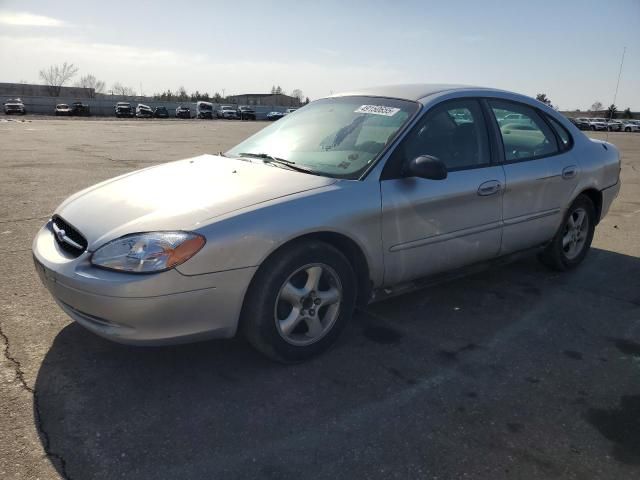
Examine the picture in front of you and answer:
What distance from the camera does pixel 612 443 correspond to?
246cm

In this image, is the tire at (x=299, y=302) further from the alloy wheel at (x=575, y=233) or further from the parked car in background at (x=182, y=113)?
the parked car in background at (x=182, y=113)

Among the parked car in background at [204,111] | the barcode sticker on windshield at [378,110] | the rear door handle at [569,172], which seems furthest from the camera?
the parked car in background at [204,111]

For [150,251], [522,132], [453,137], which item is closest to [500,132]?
[522,132]

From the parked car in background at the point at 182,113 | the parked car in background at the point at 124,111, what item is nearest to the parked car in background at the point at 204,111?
the parked car in background at the point at 182,113

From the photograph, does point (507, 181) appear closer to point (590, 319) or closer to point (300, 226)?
point (590, 319)

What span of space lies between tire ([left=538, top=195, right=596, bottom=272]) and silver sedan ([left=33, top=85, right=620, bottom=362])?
0.12 m

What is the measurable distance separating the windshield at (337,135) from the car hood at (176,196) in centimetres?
22

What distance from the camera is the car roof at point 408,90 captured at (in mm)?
3783

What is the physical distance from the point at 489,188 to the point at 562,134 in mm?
1347

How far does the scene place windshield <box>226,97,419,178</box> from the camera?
3.38 m

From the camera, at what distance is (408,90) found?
154 inches

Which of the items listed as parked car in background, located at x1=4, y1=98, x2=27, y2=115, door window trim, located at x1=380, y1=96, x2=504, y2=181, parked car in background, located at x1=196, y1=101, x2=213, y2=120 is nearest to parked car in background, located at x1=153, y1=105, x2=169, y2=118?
parked car in background, located at x1=196, y1=101, x2=213, y2=120

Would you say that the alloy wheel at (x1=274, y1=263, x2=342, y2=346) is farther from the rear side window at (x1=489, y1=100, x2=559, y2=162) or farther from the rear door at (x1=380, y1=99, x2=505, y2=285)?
the rear side window at (x1=489, y1=100, x2=559, y2=162)

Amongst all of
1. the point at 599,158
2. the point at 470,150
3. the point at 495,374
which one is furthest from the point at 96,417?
the point at 599,158
